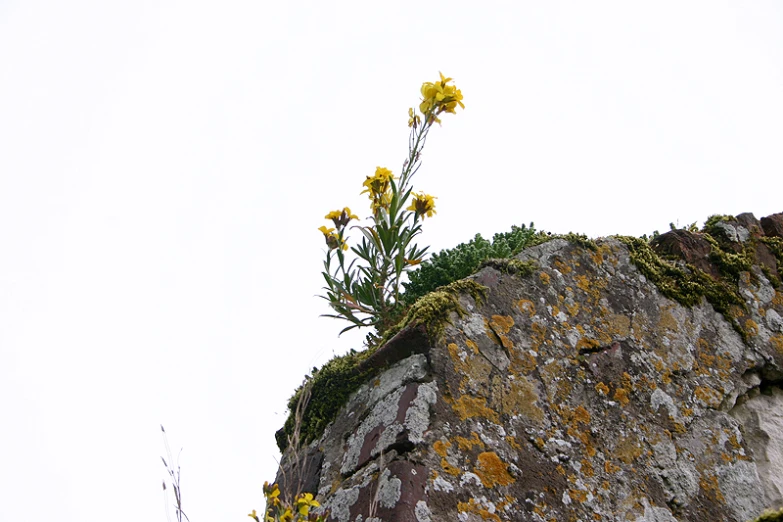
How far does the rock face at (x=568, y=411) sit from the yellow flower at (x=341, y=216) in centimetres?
76

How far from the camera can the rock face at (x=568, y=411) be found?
293 cm

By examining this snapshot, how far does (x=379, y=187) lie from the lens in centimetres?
391

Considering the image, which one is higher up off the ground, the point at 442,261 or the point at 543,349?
the point at 442,261

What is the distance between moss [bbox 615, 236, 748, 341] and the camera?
392cm

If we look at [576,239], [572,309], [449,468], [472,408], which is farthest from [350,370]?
[576,239]

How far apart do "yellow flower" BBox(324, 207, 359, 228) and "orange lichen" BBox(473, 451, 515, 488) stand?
4.85 feet

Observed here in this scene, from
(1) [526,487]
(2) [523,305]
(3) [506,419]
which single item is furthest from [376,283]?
(1) [526,487]

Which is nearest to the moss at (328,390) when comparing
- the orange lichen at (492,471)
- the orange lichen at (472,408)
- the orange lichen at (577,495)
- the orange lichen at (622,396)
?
the orange lichen at (472,408)

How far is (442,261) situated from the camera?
13.2ft

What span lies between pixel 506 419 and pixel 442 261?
3.73ft

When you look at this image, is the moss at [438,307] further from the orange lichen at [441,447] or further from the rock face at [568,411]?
the orange lichen at [441,447]

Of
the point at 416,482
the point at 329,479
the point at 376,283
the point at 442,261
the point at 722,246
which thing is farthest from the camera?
the point at 722,246

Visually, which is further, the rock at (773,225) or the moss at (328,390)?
the rock at (773,225)

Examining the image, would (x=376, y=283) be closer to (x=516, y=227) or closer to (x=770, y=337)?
(x=516, y=227)
